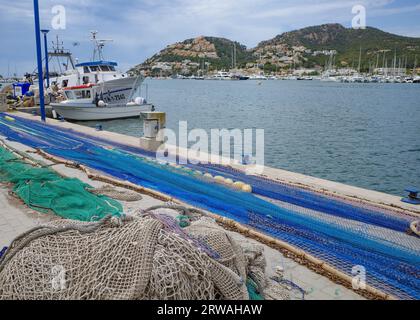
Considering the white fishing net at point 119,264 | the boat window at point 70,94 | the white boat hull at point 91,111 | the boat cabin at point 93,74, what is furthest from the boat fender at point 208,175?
the boat cabin at point 93,74

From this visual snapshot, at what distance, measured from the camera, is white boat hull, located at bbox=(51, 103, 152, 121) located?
944 inches

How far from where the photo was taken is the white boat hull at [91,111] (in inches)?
944

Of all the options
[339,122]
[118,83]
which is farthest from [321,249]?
[339,122]

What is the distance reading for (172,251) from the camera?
9.67 ft

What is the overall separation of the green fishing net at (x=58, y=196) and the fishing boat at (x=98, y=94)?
57.6 ft

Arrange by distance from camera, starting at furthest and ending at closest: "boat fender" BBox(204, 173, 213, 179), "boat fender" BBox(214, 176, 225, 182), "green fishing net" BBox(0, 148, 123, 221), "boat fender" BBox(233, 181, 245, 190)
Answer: "boat fender" BBox(204, 173, 213, 179)
"boat fender" BBox(214, 176, 225, 182)
"boat fender" BBox(233, 181, 245, 190)
"green fishing net" BBox(0, 148, 123, 221)

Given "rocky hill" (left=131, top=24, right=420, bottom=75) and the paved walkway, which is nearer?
the paved walkway

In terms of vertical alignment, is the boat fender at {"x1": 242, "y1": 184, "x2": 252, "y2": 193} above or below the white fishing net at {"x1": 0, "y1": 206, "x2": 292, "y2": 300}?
below

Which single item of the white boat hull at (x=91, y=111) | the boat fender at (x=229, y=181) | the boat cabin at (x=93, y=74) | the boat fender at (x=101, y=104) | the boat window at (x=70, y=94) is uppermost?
the boat cabin at (x=93, y=74)

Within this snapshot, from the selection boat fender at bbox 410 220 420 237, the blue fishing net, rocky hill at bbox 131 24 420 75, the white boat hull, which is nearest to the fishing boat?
the white boat hull

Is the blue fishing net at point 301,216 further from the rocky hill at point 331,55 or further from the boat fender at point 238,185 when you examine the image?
the rocky hill at point 331,55

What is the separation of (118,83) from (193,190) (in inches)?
838

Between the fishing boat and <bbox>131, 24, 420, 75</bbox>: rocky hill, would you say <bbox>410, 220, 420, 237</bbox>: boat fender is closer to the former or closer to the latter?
the fishing boat

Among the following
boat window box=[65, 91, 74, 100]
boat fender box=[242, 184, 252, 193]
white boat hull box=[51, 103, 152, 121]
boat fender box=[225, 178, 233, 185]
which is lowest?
boat fender box=[242, 184, 252, 193]
